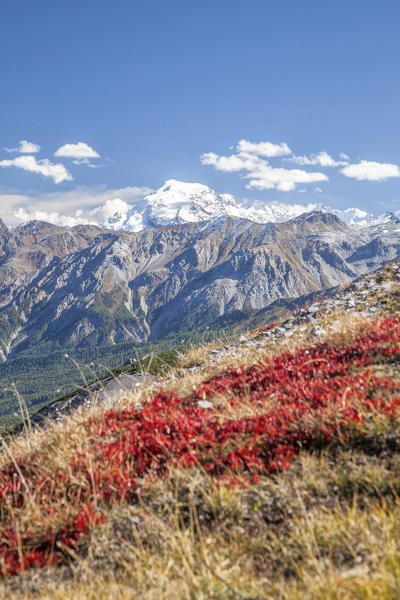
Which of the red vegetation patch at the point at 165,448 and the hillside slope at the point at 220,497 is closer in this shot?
the hillside slope at the point at 220,497

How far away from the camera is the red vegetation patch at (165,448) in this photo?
16.4ft

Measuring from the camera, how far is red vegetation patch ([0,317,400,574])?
499 centimetres

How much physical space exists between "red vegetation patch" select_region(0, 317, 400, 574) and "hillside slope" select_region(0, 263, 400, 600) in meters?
0.03

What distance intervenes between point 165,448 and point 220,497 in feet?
4.81

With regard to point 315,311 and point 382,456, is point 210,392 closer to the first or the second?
point 382,456

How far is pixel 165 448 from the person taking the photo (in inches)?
238

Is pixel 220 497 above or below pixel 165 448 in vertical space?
below

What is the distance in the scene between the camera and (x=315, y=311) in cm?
1912

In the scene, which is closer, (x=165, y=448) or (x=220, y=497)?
(x=220, y=497)

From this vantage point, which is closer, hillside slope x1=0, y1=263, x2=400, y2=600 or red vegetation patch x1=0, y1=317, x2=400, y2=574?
hillside slope x1=0, y1=263, x2=400, y2=600

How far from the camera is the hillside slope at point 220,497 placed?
12.3 ft

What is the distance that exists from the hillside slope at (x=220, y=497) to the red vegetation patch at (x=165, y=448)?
0.03m

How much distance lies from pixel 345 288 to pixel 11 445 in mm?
21907

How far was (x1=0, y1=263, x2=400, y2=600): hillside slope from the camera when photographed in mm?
3742
